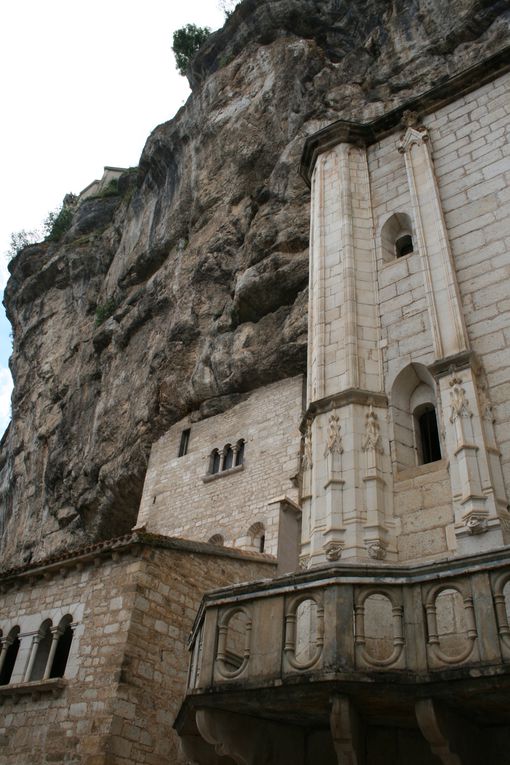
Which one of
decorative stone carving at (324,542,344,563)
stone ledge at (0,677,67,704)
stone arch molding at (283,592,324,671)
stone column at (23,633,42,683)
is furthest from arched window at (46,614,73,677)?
stone arch molding at (283,592,324,671)

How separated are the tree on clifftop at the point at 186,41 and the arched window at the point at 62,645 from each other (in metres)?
38.1

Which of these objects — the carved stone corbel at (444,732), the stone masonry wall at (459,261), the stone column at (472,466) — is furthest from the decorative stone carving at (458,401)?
the carved stone corbel at (444,732)

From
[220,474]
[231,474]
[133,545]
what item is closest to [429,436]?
[133,545]

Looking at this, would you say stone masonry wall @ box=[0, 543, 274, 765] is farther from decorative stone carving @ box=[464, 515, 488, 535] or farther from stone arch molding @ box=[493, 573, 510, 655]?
stone arch molding @ box=[493, 573, 510, 655]

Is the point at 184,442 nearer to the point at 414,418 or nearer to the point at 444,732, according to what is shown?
the point at 414,418

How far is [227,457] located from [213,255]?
27.1 feet

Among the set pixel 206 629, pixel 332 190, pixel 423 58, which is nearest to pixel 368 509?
pixel 206 629

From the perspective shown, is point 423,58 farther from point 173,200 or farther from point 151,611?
point 151,611

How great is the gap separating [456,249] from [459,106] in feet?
12.9

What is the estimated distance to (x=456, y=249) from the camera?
12.1 m

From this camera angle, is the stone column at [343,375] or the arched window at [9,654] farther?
the arched window at [9,654]

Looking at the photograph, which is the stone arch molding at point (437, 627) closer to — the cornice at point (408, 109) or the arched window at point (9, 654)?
the arched window at point (9, 654)

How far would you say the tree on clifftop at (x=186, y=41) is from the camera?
143 ft

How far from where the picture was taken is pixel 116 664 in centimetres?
1235
